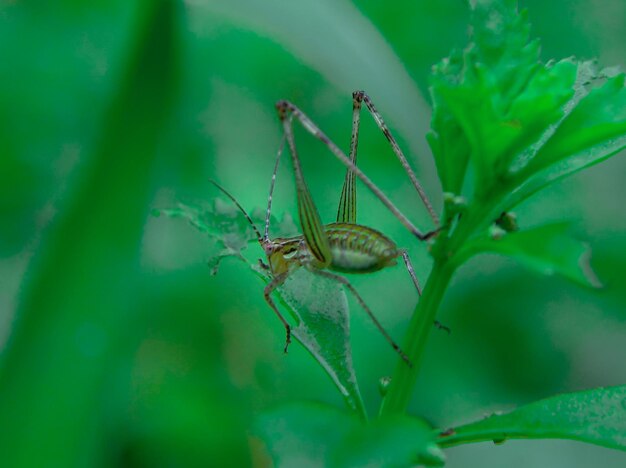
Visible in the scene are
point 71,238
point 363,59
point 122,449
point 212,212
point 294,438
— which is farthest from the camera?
point 363,59

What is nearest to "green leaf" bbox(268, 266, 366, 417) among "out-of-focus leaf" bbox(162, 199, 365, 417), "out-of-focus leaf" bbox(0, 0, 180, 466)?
"out-of-focus leaf" bbox(162, 199, 365, 417)

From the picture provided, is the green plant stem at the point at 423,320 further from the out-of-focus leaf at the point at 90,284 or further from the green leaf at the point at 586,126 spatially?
the out-of-focus leaf at the point at 90,284

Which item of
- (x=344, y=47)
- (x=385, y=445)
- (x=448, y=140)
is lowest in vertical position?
(x=385, y=445)

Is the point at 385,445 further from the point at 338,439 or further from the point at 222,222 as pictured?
the point at 222,222

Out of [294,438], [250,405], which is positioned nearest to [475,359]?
[250,405]

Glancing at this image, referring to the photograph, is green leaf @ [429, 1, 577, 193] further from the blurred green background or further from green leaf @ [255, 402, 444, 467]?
the blurred green background

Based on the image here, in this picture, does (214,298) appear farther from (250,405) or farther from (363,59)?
(363,59)

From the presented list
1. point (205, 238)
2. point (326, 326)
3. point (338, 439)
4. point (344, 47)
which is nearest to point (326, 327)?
point (326, 326)
